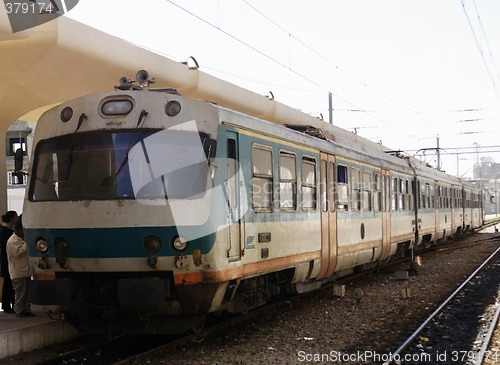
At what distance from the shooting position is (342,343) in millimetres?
8719

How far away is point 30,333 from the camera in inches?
323

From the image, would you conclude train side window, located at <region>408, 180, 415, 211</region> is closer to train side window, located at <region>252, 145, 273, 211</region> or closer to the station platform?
train side window, located at <region>252, 145, 273, 211</region>

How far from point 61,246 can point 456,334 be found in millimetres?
5662

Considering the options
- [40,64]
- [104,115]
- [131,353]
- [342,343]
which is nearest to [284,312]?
[342,343]

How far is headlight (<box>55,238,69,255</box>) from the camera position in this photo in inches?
299

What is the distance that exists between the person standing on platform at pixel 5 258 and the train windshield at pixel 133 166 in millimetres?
2105

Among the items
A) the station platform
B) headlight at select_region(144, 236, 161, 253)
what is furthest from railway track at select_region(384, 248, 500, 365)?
the station platform

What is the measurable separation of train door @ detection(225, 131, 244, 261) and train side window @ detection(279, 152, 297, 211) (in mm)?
1513

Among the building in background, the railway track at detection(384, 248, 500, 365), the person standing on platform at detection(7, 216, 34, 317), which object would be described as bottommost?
the railway track at detection(384, 248, 500, 365)

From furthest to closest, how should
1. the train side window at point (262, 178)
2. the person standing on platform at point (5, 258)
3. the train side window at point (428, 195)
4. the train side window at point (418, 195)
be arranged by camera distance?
the train side window at point (428, 195), the train side window at point (418, 195), the person standing on platform at point (5, 258), the train side window at point (262, 178)

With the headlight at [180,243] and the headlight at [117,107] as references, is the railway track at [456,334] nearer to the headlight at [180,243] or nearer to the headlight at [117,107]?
the headlight at [180,243]

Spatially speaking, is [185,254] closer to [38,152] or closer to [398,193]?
[38,152]

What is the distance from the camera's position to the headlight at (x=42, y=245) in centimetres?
775

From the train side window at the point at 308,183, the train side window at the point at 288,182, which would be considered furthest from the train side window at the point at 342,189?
the train side window at the point at 288,182
